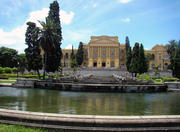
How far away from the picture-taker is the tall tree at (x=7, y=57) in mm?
57491

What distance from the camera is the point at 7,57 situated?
5819 centimetres

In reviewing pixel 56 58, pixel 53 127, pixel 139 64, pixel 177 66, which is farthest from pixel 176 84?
pixel 139 64

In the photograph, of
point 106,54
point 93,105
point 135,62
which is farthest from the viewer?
point 106,54

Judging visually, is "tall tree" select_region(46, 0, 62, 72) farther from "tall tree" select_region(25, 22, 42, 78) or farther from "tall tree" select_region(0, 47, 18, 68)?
"tall tree" select_region(0, 47, 18, 68)

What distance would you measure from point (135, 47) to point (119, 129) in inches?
1449

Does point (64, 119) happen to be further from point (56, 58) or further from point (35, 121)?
point (56, 58)

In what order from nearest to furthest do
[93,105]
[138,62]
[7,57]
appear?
1. [93,105]
2. [138,62]
3. [7,57]

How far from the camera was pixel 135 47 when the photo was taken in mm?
38531

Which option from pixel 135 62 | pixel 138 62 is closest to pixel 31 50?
pixel 135 62

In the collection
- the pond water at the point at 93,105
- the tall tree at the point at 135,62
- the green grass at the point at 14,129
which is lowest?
the pond water at the point at 93,105

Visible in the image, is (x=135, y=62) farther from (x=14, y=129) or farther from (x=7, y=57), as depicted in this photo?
(x=7, y=57)

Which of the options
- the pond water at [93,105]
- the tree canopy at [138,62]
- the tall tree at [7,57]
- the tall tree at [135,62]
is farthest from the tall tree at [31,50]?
the tall tree at [7,57]

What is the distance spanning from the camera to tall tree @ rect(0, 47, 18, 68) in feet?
189

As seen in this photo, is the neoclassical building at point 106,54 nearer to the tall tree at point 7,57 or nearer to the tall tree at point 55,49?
the tall tree at point 7,57
